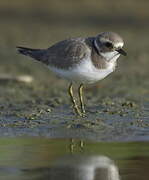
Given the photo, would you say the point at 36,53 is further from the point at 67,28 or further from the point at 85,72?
the point at 67,28

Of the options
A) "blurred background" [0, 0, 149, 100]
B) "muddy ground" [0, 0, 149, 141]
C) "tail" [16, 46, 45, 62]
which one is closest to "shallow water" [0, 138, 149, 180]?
"muddy ground" [0, 0, 149, 141]

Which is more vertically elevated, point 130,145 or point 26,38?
point 26,38

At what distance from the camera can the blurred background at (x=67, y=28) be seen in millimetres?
14023

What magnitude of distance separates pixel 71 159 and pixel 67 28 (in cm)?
1101

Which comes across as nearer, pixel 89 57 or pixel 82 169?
pixel 82 169

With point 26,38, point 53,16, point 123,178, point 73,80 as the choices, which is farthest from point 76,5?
point 123,178

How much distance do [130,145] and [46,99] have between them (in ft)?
11.4

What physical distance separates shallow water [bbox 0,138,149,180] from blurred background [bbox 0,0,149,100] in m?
4.57

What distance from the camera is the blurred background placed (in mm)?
14023

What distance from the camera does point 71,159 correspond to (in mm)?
7578

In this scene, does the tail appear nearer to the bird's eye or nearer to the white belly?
the white belly

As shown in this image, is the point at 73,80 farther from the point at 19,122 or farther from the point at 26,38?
the point at 26,38

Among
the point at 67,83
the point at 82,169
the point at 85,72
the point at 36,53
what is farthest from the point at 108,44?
the point at 67,83

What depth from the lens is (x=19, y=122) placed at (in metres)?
9.74
